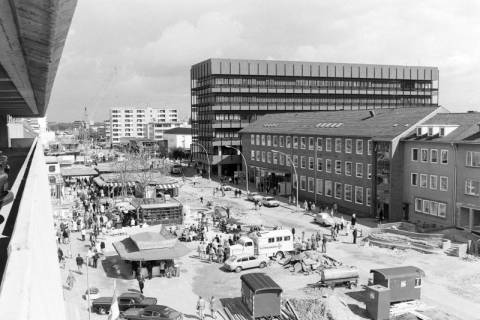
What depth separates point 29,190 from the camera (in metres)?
6.05

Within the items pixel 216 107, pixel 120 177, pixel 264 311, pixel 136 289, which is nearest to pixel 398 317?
pixel 264 311

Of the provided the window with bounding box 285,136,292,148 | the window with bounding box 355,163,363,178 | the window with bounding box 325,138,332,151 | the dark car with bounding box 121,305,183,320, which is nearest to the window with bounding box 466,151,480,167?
the window with bounding box 355,163,363,178

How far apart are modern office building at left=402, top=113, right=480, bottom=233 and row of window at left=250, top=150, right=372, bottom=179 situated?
5465mm

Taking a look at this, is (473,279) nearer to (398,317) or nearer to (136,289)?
(398,317)

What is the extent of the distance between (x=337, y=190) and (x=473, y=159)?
17533mm

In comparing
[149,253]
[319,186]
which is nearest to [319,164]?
[319,186]

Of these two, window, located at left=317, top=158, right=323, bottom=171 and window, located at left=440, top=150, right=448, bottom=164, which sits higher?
window, located at left=440, top=150, right=448, bottom=164

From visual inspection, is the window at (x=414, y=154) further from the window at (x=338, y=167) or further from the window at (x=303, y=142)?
the window at (x=303, y=142)

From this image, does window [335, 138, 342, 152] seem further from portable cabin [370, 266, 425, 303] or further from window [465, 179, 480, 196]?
portable cabin [370, 266, 425, 303]

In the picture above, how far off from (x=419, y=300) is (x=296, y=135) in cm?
3881

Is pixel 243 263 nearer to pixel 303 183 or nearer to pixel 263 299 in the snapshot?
pixel 263 299

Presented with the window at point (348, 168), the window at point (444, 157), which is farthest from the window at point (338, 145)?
the window at point (444, 157)

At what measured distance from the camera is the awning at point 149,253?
28.8m

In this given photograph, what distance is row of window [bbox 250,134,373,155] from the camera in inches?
1977
